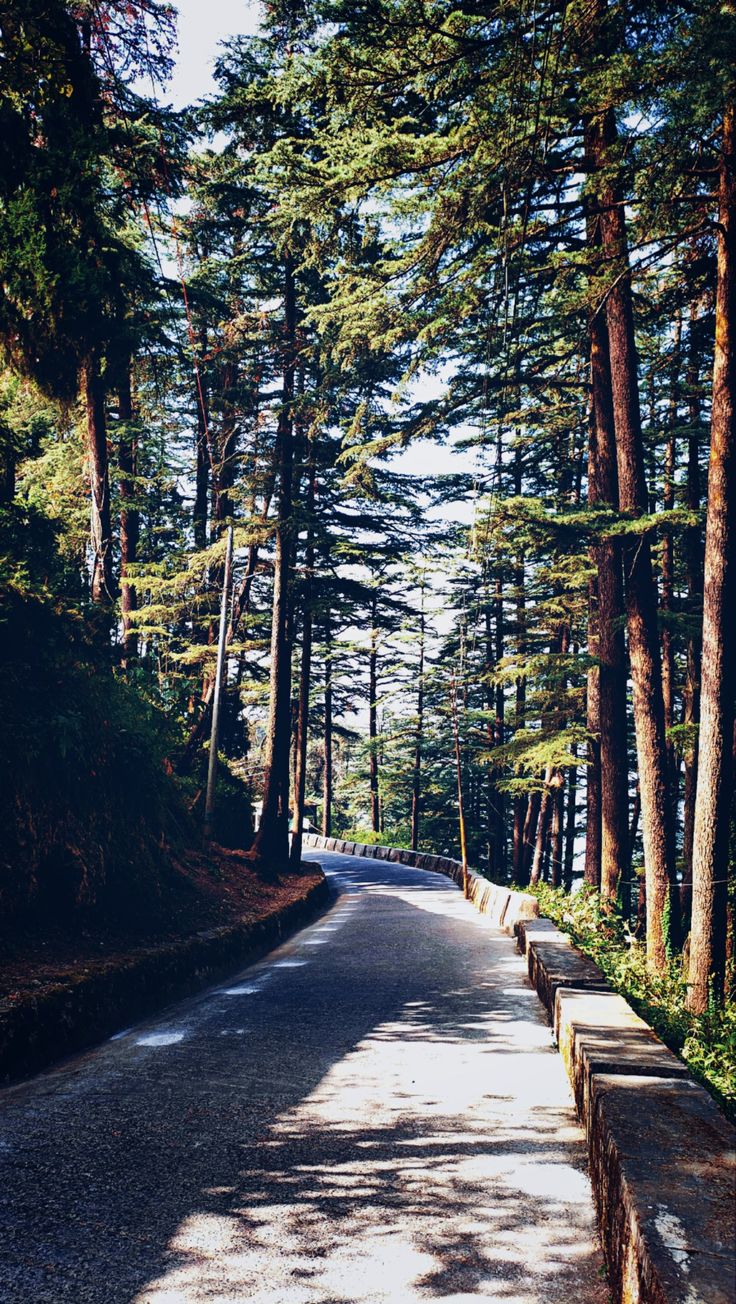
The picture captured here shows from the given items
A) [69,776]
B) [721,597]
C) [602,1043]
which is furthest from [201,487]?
[602,1043]

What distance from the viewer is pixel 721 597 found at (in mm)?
10273

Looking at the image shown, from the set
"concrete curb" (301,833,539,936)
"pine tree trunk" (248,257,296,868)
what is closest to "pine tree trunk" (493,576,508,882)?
"concrete curb" (301,833,539,936)

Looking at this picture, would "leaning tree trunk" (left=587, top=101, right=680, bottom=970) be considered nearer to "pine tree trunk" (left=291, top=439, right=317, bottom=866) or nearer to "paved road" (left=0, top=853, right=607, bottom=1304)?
"paved road" (left=0, top=853, right=607, bottom=1304)

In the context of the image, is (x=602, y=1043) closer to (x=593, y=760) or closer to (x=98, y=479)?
(x=98, y=479)

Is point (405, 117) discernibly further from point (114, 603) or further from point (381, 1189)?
point (381, 1189)

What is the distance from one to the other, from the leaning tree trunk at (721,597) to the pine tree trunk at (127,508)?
13.0 metres

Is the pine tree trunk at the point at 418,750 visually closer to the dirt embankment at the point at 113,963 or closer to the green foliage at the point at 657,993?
the green foliage at the point at 657,993

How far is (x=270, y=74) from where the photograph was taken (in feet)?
60.6

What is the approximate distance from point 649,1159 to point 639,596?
10212 mm

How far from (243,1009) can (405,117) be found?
10.9 metres

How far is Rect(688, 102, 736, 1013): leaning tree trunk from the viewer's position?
1006cm

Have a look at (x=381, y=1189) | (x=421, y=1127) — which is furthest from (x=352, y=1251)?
(x=421, y=1127)

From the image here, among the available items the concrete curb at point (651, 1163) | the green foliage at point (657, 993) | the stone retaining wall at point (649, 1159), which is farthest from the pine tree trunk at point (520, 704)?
the concrete curb at point (651, 1163)

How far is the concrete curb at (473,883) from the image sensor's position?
45.4 feet
